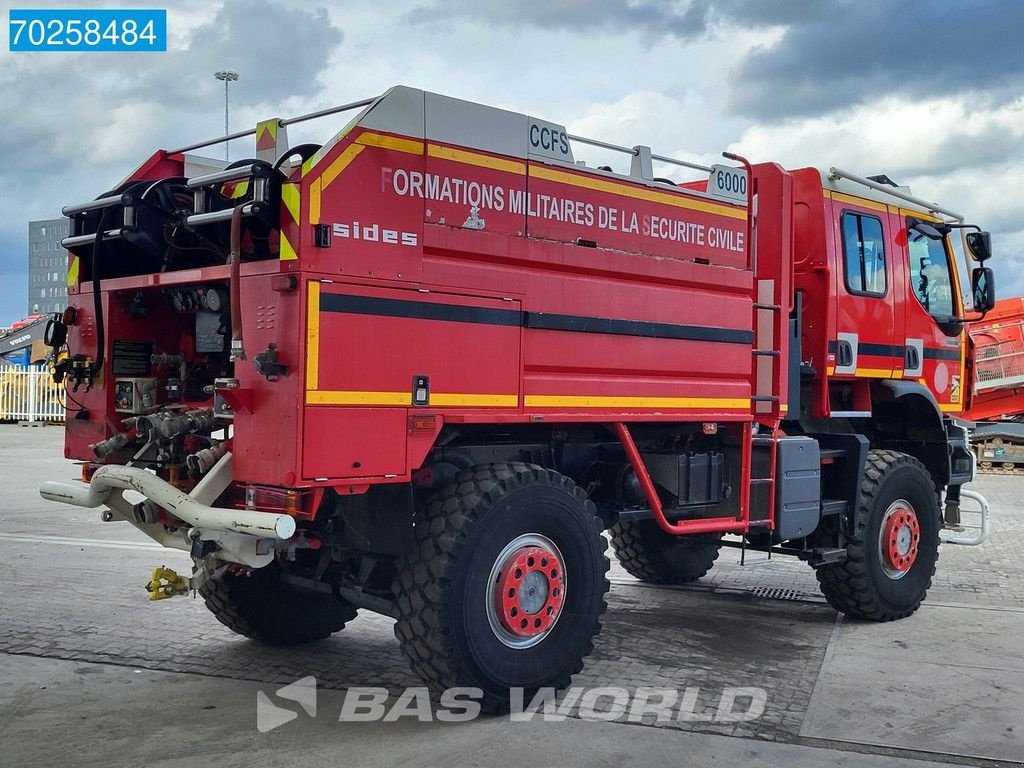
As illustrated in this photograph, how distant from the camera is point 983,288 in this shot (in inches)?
352

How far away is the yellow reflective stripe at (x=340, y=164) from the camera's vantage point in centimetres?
499

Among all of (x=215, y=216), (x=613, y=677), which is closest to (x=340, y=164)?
(x=215, y=216)

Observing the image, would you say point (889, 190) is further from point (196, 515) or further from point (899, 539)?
point (196, 515)

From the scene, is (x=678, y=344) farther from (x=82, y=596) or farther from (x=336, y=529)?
(x=82, y=596)

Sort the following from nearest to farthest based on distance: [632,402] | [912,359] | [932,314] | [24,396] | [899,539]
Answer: [632,402], [899,539], [912,359], [932,314], [24,396]

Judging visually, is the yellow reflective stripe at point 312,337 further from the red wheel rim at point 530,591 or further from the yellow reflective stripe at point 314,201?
the red wheel rim at point 530,591

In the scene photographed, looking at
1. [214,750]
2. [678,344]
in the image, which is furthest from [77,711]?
[678,344]

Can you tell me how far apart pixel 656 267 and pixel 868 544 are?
286cm

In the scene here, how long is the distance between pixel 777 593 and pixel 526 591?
153 inches

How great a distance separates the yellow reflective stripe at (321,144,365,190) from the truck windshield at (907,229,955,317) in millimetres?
5261

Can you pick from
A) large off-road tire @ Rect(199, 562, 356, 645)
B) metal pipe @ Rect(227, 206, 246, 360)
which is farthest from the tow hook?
metal pipe @ Rect(227, 206, 246, 360)

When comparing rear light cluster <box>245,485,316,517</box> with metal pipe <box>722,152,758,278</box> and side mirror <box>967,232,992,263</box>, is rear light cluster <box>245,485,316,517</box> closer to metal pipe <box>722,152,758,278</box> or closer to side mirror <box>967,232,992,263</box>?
metal pipe <box>722,152,758,278</box>

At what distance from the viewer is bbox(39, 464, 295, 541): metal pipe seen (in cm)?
481

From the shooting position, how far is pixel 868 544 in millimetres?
7902
